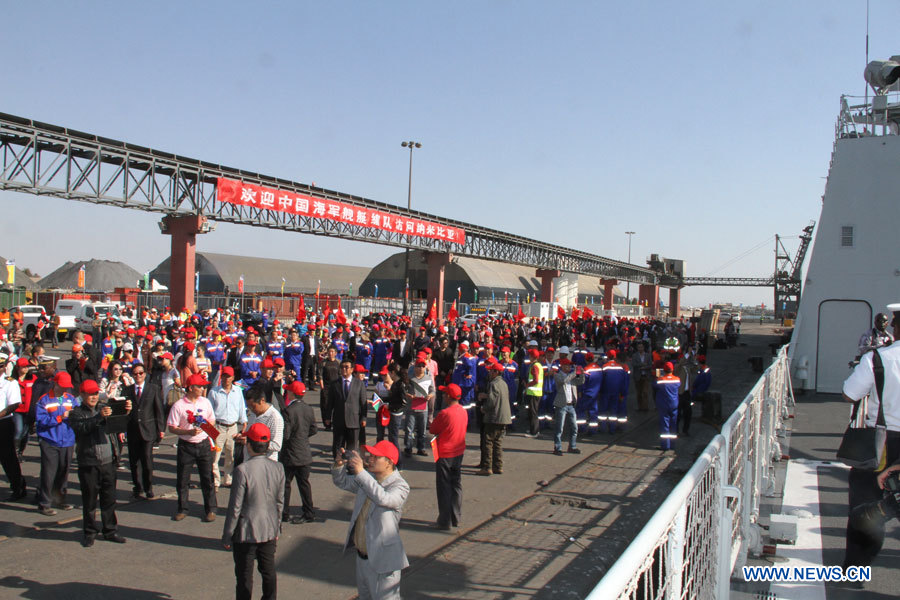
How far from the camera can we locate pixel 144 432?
7754 millimetres

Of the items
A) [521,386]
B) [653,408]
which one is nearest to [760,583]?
[521,386]

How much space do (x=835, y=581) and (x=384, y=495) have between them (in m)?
3.60

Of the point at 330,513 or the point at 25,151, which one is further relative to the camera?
the point at 25,151

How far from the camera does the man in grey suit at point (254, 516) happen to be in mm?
4824

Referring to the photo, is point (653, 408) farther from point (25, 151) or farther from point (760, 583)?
point (25, 151)

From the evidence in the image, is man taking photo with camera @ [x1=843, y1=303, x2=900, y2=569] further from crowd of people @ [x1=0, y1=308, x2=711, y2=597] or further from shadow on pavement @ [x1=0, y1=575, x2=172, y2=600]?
shadow on pavement @ [x1=0, y1=575, x2=172, y2=600]

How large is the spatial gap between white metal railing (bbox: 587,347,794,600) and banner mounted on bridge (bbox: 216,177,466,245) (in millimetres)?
25203

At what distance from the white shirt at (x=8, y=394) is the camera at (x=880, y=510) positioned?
8.87m

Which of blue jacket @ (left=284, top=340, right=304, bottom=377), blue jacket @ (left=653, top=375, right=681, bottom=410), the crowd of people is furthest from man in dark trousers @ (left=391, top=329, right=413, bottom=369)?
blue jacket @ (left=653, top=375, right=681, bottom=410)

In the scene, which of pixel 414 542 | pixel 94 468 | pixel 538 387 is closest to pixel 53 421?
pixel 94 468

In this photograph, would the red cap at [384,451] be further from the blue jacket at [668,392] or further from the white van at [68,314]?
the white van at [68,314]

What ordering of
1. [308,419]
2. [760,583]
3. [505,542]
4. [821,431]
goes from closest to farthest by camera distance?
1. [760,583]
2. [505,542]
3. [308,419]
4. [821,431]

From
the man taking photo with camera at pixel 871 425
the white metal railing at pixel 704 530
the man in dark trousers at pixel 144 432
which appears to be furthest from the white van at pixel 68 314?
the man taking photo with camera at pixel 871 425

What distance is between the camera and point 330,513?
25.2ft
